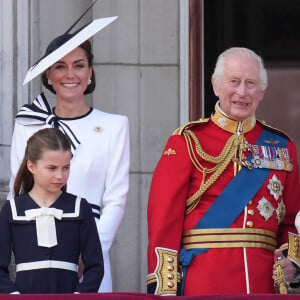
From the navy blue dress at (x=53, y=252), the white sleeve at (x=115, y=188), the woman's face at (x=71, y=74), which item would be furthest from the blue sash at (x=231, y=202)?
the woman's face at (x=71, y=74)

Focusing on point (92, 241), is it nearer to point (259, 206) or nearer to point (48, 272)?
point (48, 272)

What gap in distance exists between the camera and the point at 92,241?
22.6 ft

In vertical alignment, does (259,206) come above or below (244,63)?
below

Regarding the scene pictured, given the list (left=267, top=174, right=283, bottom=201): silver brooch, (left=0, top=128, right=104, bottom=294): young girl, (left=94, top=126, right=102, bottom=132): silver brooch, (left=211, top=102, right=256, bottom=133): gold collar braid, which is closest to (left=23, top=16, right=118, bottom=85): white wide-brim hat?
(left=94, top=126, right=102, bottom=132): silver brooch

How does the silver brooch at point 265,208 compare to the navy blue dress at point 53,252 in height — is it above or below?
above

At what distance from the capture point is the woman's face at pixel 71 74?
24.7ft

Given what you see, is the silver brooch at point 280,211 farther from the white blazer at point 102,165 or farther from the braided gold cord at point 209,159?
the white blazer at point 102,165

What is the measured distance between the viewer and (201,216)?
284 inches

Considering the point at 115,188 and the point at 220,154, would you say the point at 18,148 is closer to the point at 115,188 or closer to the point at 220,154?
the point at 115,188

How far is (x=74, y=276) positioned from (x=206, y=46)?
3.20 meters

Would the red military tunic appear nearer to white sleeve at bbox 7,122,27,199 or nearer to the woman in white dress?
the woman in white dress

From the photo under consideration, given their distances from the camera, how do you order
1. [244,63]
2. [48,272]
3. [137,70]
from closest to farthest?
[48,272] < [244,63] < [137,70]

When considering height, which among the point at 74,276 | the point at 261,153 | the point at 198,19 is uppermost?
the point at 198,19

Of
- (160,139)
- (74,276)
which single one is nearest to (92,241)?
(74,276)
